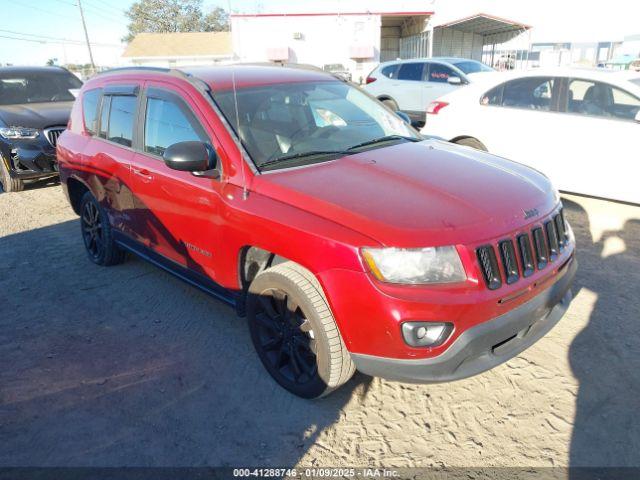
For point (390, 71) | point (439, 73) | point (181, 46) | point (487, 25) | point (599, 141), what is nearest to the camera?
point (599, 141)

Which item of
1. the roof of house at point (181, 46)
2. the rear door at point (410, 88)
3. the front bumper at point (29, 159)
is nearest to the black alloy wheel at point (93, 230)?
the front bumper at point (29, 159)

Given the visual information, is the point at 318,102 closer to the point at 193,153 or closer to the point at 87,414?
the point at 193,153

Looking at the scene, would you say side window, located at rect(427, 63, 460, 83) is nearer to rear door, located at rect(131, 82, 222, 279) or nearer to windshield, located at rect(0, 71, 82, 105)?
windshield, located at rect(0, 71, 82, 105)

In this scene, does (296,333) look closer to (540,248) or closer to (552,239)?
(540,248)

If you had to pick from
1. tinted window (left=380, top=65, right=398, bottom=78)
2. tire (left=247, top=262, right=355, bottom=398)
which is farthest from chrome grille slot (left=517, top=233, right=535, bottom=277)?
tinted window (left=380, top=65, right=398, bottom=78)

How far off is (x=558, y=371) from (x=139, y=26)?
72.1 metres

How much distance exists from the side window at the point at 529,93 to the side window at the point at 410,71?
19.8 feet

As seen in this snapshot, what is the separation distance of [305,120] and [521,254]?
179 cm

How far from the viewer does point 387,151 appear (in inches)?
131

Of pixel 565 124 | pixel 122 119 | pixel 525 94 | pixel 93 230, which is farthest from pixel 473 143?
pixel 93 230

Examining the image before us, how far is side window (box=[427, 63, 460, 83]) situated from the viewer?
11.5 metres

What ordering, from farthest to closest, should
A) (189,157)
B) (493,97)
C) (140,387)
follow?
(493,97) → (140,387) → (189,157)

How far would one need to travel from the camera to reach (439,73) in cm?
1176

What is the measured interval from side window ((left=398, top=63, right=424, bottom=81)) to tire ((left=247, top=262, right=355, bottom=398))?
417 inches
